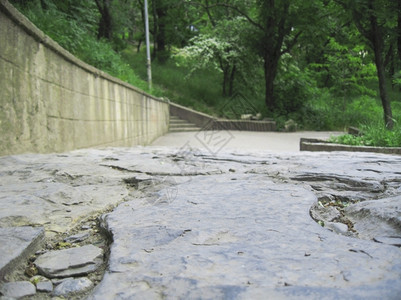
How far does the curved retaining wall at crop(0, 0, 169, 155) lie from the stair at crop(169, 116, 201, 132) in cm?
809

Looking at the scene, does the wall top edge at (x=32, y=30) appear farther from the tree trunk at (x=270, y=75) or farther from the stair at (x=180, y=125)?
the tree trunk at (x=270, y=75)

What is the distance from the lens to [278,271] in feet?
3.02

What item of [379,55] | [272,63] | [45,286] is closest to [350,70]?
[272,63]

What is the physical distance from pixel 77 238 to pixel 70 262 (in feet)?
0.86

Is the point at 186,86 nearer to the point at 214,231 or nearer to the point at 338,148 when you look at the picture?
the point at 338,148

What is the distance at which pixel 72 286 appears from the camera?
0.91 m

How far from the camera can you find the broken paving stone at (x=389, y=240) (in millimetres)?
1108

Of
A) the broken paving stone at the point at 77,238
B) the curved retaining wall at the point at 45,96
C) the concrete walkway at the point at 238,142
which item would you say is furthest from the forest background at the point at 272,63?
the broken paving stone at the point at 77,238

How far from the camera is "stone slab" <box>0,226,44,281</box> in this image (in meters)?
0.95

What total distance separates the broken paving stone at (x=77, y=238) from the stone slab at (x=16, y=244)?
10 centimetres

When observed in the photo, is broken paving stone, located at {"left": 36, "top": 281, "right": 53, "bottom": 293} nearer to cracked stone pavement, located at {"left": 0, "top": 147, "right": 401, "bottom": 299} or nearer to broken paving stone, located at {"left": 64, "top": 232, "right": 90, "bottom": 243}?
cracked stone pavement, located at {"left": 0, "top": 147, "right": 401, "bottom": 299}

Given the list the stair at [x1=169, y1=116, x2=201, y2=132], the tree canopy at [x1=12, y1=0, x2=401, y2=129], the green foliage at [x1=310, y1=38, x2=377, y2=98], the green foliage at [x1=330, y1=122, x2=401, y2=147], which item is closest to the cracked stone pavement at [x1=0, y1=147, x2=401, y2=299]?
the green foliage at [x1=330, y1=122, x2=401, y2=147]

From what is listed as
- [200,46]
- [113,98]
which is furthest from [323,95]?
[113,98]

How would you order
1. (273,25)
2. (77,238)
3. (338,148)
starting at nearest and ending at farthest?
(77,238) → (338,148) → (273,25)
